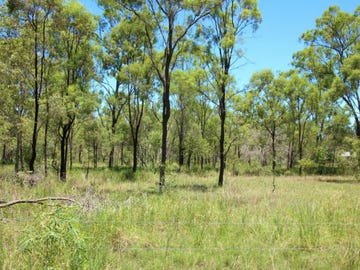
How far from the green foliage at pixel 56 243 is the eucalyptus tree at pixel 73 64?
16.4 meters

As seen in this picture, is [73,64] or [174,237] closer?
[174,237]

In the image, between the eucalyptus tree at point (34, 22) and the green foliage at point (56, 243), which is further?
the eucalyptus tree at point (34, 22)

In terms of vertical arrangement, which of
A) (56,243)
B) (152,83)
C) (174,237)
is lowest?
(174,237)

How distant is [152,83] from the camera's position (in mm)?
25266

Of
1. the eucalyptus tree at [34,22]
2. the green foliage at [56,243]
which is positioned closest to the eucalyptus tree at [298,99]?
the eucalyptus tree at [34,22]

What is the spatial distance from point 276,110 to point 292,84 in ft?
12.2

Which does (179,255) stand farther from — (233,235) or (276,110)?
(276,110)

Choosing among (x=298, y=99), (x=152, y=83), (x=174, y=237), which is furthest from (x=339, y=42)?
(x=174, y=237)

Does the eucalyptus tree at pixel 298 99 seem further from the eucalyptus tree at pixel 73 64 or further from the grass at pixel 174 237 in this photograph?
the grass at pixel 174 237

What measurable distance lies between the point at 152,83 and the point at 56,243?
2269cm

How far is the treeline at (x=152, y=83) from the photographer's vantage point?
53.6ft

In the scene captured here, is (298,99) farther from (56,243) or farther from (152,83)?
(56,243)

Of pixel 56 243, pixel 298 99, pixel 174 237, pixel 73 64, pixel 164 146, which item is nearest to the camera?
pixel 56 243

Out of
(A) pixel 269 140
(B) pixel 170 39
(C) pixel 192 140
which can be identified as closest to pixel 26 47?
(B) pixel 170 39
